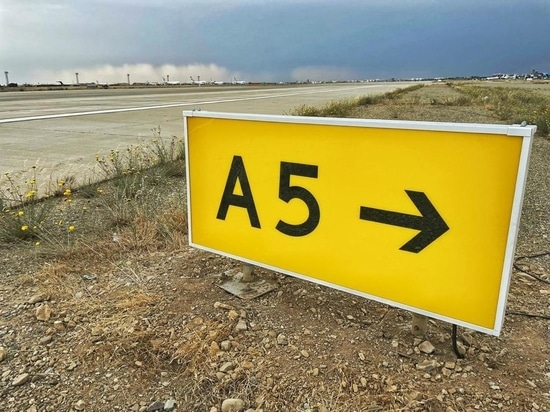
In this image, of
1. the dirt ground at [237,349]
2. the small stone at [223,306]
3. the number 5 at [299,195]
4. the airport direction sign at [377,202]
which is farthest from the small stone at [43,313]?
the number 5 at [299,195]

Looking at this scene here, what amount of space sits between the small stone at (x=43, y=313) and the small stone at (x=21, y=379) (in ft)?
1.70

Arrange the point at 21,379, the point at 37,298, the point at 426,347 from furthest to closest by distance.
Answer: the point at 37,298 → the point at 426,347 → the point at 21,379

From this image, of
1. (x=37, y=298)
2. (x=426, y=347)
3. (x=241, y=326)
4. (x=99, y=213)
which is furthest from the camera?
(x=99, y=213)

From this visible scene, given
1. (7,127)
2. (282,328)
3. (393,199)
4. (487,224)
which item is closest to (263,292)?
(282,328)

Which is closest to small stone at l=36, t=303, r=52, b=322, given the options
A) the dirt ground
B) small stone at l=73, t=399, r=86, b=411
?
the dirt ground

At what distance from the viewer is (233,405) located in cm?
204

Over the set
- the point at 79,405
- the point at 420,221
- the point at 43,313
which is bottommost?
the point at 79,405

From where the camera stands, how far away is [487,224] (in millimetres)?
1961

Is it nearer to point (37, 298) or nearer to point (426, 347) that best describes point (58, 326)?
point (37, 298)

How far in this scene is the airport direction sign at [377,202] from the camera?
1.94 metres

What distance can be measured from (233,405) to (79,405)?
0.76 m

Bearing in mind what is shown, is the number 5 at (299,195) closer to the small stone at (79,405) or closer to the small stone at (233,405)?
the small stone at (233,405)

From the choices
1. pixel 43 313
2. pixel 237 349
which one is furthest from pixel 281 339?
pixel 43 313

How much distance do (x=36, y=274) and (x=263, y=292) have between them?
70.4 inches
